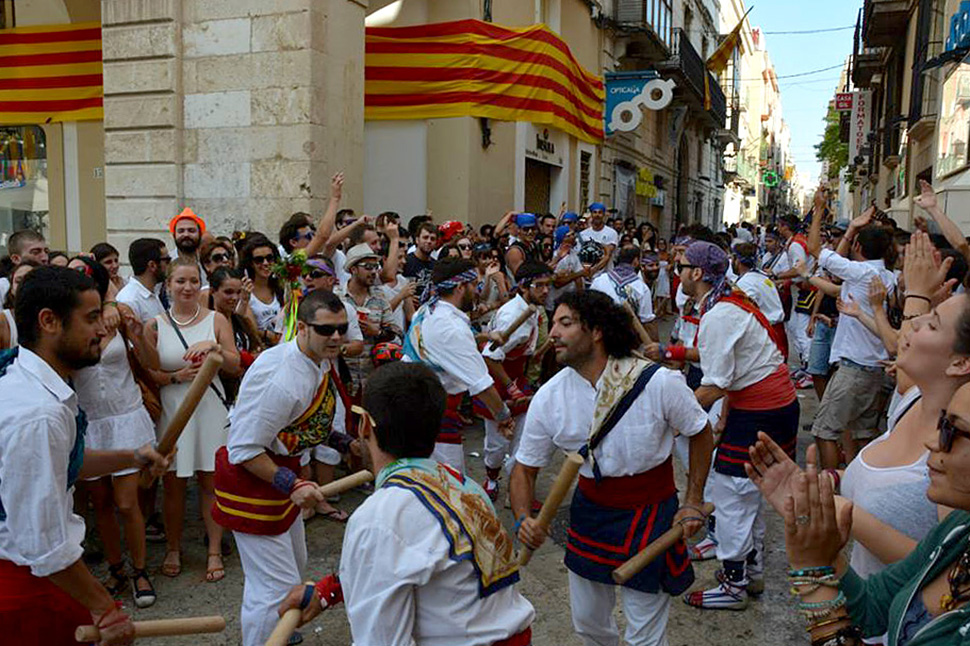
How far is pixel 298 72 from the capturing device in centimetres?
884

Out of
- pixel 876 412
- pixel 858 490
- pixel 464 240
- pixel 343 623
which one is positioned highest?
pixel 464 240

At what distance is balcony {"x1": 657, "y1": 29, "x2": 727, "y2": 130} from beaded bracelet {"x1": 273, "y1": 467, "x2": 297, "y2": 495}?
72.2ft

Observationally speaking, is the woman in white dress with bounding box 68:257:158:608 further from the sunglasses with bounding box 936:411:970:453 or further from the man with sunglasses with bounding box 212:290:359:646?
the sunglasses with bounding box 936:411:970:453

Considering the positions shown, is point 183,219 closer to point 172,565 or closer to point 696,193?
point 172,565

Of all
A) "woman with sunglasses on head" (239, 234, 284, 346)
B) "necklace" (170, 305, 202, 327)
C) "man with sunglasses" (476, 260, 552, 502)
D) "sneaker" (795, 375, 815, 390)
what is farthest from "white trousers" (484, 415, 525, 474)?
"sneaker" (795, 375, 815, 390)

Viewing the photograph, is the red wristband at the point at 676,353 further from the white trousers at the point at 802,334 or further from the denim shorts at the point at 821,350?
the white trousers at the point at 802,334

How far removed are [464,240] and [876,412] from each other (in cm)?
438

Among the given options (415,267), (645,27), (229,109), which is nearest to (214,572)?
(415,267)

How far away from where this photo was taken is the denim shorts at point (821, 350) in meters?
7.92

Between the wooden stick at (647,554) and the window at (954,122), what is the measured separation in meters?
8.86

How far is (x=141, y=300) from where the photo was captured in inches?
203

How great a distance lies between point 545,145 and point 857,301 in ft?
33.4

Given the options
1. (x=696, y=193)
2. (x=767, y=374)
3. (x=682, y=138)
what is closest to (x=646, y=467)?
(x=767, y=374)

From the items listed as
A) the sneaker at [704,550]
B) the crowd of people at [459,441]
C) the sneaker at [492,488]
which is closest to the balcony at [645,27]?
the crowd of people at [459,441]
